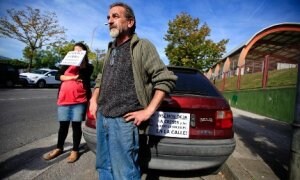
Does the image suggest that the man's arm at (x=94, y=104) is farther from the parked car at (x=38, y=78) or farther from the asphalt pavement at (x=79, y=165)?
the parked car at (x=38, y=78)

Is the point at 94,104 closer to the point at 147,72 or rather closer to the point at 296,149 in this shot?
the point at 147,72

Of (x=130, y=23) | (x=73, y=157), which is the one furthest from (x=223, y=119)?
(x=73, y=157)

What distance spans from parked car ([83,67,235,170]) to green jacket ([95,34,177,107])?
2.45 ft

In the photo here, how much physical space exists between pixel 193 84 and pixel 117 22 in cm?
171

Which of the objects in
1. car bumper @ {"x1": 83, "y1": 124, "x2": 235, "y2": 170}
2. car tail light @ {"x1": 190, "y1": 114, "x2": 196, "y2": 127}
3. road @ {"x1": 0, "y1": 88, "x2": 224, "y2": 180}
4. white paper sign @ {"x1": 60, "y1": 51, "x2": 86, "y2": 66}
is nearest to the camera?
car bumper @ {"x1": 83, "y1": 124, "x2": 235, "y2": 170}

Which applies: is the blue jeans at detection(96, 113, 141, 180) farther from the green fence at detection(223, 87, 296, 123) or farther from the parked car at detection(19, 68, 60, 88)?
the parked car at detection(19, 68, 60, 88)

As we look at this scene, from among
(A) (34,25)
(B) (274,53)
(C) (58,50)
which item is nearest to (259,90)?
(B) (274,53)

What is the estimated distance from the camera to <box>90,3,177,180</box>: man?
6.34ft

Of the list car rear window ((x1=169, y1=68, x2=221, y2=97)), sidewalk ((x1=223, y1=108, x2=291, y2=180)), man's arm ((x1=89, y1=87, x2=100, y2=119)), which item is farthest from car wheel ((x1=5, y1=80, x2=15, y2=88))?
man's arm ((x1=89, y1=87, x2=100, y2=119))

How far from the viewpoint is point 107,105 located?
6.70ft

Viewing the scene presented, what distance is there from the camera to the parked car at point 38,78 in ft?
69.6

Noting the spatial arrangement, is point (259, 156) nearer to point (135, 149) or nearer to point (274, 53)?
point (135, 149)

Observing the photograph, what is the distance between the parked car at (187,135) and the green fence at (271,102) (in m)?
5.03

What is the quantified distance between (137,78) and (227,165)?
2.47 m
